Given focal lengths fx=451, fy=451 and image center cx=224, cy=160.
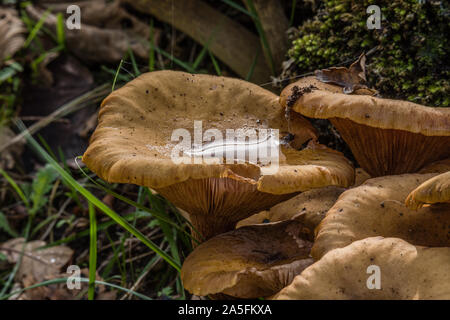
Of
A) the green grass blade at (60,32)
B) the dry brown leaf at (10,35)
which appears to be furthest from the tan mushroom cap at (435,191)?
the dry brown leaf at (10,35)

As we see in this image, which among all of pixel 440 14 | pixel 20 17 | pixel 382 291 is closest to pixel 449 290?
pixel 382 291

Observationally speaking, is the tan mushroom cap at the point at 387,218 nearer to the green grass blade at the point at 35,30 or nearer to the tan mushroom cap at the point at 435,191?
the tan mushroom cap at the point at 435,191

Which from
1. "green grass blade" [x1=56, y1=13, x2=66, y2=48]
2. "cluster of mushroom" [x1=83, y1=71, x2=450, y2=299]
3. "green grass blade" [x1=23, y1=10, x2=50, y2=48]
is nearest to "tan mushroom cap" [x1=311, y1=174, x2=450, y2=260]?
"cluster of mushroom" [x1=83, y1=71, x2=450, y2=299]

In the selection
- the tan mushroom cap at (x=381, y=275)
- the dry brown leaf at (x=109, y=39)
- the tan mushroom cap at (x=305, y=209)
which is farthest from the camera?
the dry brown leaf at (x=109, y=39)

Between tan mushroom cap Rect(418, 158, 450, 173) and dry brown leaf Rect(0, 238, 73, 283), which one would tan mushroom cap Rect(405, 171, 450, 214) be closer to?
tan mushroom cap Rect(418, 158, 450, 173)

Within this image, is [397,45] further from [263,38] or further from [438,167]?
[263,38]

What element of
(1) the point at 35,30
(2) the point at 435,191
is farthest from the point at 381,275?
(1) the point at 35,30

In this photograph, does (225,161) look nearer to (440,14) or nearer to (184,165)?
(184,165)

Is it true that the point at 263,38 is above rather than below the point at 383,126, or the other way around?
above
